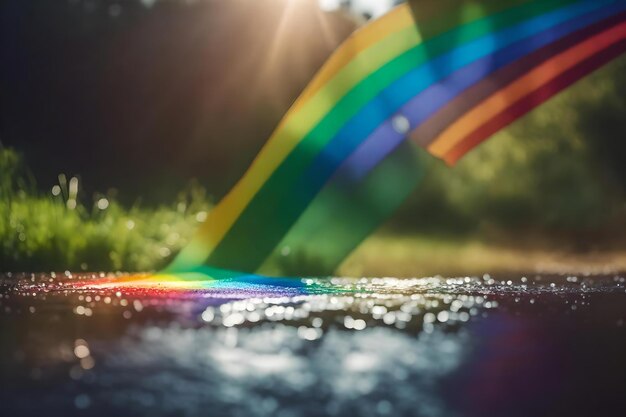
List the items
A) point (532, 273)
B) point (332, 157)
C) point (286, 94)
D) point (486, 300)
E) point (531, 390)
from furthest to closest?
point (286, 94) < point (332, 157) < point (532, 273) < point (486, 300) < point (531, 390)

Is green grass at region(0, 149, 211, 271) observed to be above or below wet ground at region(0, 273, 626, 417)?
above

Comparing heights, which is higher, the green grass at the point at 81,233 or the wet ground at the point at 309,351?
the green grass at the point at 81,233

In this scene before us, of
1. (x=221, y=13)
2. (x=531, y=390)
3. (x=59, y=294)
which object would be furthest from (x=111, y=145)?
(x=531, y=390)

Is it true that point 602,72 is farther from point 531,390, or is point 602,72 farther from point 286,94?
point 531,390

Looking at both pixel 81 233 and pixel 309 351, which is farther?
pixel 81 233

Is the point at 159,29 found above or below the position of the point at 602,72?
above

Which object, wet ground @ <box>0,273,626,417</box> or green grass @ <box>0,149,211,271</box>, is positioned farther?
green grass @ <box>0,149,211,271</box>

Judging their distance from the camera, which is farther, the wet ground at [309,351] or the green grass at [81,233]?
→ the green grass at [81,233]

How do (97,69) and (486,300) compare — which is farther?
(97,69)
